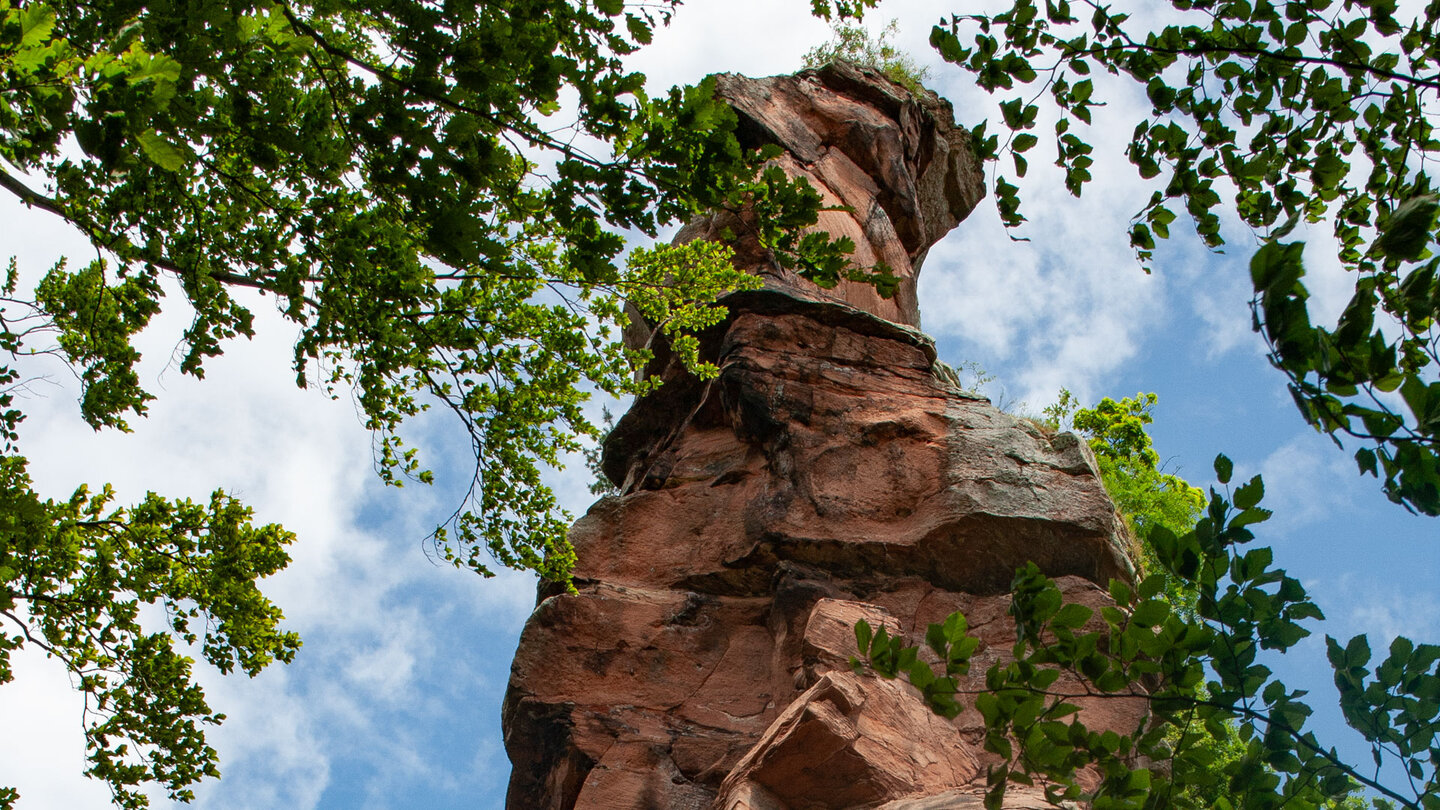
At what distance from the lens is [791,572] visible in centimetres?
991

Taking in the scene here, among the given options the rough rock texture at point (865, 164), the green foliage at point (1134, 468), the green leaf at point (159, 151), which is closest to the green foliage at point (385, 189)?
the green leaf at point (159, 151)

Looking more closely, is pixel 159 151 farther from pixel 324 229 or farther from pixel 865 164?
pixel 865 164

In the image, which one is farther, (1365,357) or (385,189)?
(385,189)

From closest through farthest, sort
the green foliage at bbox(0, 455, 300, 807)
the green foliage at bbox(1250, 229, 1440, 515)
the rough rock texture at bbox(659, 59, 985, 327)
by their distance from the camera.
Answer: the green foliage at bbox(1250, 229, 1440, 515) < the green foliage at bbox(0, 455, 300, 807) < the rough rock texture at bbox(659, 59, 985, 327)

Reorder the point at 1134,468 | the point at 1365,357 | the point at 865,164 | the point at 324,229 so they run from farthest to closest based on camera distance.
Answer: the point at 1134,468 → the point at 865,164 → the point at 324,229 → the point at 1365,357

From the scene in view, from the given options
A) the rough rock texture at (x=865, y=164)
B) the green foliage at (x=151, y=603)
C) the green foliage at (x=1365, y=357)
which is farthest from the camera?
the rough rock texture at (x=865, y=164)

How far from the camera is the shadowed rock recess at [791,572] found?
7891 millimetres

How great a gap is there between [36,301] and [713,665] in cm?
622

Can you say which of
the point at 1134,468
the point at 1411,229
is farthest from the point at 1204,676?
the point at 1134,468

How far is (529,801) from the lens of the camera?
9.30m

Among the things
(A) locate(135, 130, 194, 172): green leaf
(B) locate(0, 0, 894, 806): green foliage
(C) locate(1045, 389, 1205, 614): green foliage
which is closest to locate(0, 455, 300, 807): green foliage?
(B) locate(0, 0, 894, 806): green foliage

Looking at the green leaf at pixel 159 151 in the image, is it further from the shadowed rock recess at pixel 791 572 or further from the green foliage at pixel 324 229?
the shadowed rock recess at pixel 791 572

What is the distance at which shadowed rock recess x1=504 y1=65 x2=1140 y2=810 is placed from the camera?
25.9 ft

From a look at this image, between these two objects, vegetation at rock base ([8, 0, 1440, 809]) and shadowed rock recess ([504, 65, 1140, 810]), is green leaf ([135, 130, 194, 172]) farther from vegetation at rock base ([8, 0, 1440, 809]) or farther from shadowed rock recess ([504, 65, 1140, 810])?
shadowed rock recess ([504, 65, 1140, 810])
